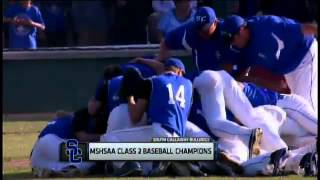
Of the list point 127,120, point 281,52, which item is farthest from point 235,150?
point 281,52

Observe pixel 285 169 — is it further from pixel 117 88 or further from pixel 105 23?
pixel 105 23

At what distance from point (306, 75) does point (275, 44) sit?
1.65 ft

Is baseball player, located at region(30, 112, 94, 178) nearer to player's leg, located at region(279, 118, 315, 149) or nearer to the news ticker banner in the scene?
the news ticker banner

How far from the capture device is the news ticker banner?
29.7ft

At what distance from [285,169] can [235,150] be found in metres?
0.51

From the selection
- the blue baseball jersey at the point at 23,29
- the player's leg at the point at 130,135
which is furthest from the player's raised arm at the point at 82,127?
the blue baseball jersey at the point at 23,29

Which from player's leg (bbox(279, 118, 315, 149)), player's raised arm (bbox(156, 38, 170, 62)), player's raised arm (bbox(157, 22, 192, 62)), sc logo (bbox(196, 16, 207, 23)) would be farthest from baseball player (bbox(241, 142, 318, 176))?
player's raised arm (bbox(157, 22, 192, 62))

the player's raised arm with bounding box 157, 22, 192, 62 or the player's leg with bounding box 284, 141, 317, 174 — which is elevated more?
the player's raised arm with bounding box 157, 22, 192, 62

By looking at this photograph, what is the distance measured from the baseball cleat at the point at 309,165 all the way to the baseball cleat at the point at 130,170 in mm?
1451

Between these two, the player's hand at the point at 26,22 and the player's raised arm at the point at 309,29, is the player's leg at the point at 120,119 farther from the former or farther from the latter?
the player's hand at the point at 26,22

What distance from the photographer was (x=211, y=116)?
9734mm

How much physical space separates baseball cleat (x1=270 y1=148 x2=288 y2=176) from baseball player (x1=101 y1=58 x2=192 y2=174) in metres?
0.86

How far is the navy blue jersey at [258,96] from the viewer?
10.1 m

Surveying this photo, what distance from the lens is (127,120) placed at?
31.7 feet
